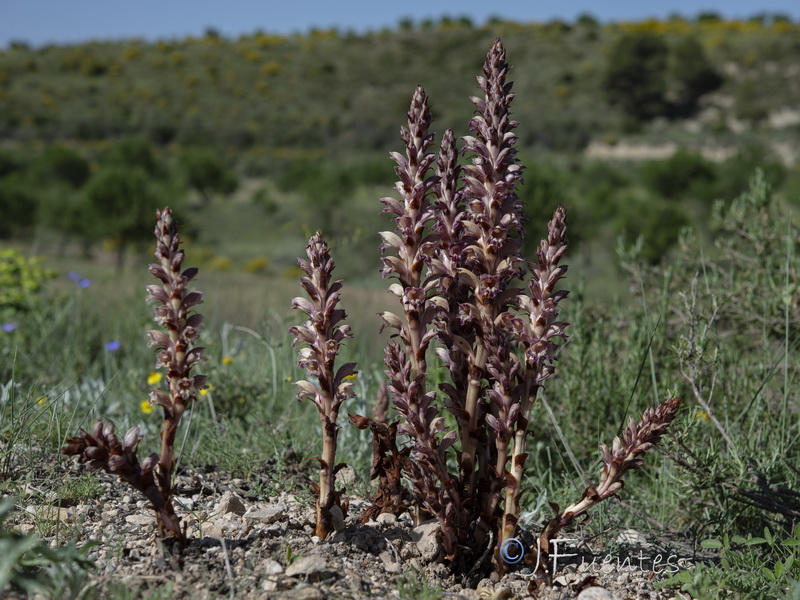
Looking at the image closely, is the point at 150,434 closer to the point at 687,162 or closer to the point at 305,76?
the point at 687,162

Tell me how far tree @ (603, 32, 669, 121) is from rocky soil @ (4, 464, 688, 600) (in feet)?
233

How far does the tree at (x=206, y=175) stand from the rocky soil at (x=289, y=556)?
4771 cm

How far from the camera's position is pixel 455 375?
2162 mm

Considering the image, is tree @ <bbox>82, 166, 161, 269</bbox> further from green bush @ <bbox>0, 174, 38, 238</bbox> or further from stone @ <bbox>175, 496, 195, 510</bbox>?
stone @ <bbox>175, 496, 195, 510</bbox>

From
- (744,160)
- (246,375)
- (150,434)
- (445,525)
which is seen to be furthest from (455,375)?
(744,160)

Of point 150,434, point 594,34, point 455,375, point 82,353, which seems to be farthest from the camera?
point 594,34

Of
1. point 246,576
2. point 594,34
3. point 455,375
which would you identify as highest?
point 594,34

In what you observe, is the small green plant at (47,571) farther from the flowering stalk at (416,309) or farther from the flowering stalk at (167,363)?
the flowering stalk at (416,309)

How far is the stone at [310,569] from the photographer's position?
6.27 ft

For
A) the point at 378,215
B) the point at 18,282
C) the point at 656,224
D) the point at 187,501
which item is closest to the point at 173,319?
the point at 187,501

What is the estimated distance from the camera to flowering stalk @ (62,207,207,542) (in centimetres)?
185

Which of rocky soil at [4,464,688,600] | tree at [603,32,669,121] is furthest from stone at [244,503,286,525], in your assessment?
tree at [603,32,669,121]

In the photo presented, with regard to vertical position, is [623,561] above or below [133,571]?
below

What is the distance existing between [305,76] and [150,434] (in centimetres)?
7751
